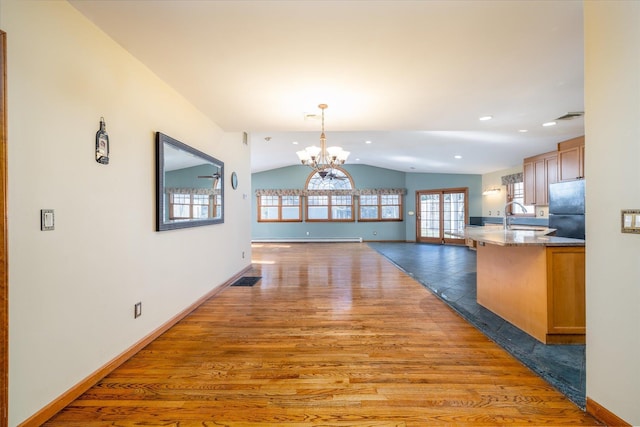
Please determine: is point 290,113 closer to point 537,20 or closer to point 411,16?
point 411,16

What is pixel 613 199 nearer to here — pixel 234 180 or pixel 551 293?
pixel 551 293

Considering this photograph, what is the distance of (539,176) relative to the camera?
5500 millimetres

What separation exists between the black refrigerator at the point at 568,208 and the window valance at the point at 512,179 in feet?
11.6

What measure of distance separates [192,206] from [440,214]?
28.1 feet

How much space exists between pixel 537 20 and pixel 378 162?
7789 millimetres

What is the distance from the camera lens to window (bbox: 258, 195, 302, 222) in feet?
34.0

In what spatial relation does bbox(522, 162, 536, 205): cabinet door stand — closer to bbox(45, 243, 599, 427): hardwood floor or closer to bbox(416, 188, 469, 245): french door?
bbox(416, 188, 469, 245): french door

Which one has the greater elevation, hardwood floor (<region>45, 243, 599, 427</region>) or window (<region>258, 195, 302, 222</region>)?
window (<region>258, 195, 302, 222</region>)

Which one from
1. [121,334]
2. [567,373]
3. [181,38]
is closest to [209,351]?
[121,334]

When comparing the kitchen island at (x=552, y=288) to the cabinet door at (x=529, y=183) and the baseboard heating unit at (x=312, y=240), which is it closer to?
the cabinet door at (x=529, y=183)

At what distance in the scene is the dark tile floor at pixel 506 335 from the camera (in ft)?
6.17

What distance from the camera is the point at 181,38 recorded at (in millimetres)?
1959

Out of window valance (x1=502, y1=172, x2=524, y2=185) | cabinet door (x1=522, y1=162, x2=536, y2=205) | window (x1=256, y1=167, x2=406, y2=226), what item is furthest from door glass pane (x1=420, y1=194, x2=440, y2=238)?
cabinet door (x1=522, y1=162, x2=536, y2=205)

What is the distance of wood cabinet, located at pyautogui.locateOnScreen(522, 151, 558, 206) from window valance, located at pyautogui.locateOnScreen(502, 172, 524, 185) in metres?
1.29
